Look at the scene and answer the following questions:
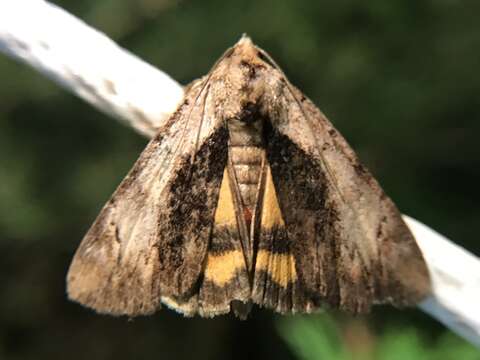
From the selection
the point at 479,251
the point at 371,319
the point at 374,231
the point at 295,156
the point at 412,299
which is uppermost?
the point at 479,251

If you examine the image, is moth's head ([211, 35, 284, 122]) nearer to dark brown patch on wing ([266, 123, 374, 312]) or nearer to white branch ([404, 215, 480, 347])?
dark brown patch on wing ([266, 123, 374, 312])

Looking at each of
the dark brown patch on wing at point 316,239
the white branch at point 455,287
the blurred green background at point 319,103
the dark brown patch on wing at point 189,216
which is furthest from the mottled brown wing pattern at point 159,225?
the blurred green background at point 319,103

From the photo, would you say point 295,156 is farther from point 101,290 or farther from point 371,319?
point 371,319

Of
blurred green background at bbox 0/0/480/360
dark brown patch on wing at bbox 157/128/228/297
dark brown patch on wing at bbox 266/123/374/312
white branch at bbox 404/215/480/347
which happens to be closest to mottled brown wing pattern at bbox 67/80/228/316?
dark brown patch on wing at bbox 157/128/228/297

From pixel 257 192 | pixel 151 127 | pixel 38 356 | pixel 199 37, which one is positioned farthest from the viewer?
pixel 38 356

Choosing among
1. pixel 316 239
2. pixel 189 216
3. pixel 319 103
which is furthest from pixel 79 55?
pixel 319 103

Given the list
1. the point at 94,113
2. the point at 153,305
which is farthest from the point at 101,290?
the point at 94,113

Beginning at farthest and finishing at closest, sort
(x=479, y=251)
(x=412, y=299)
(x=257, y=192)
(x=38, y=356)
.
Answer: (x=38, y=356)
(x=479, y=251)
(x=257, y=192)
(x=412, y=299)
